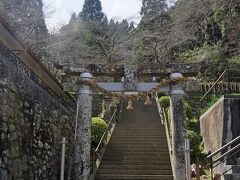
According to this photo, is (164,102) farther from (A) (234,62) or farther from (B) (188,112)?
(A) (234,62)

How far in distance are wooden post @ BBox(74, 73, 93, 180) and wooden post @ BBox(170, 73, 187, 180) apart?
2342mm

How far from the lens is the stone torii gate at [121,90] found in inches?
379

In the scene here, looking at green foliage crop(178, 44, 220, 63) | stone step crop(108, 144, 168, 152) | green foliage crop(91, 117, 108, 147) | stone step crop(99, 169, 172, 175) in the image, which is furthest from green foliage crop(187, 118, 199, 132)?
stone step crop(99, 169, 172, 175)

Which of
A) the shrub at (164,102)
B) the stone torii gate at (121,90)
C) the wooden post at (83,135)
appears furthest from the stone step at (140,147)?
the shrub at (164,102)

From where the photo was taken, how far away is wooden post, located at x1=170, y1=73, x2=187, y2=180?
382 inches

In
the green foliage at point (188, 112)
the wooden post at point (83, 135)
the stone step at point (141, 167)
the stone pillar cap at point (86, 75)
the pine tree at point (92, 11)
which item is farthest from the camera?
the pine tree at point (92, 11)

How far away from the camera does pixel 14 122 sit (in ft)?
20.7

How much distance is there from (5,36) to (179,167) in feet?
19.4

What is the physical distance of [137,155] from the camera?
1284 centimetres

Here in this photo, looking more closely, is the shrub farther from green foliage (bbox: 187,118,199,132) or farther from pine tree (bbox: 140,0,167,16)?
pine tree (bbox: 140,0,167,16)

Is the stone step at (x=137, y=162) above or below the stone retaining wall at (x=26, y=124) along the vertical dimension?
below

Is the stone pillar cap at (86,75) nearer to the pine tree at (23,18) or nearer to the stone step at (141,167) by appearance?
the stone step at (141,167)

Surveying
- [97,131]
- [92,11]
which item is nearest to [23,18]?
[97,131]

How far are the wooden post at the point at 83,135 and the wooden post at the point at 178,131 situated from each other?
2.34 metres
